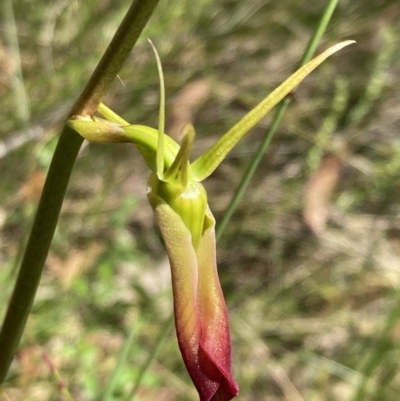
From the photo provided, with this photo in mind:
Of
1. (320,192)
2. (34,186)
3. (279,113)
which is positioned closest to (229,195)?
(320,192)

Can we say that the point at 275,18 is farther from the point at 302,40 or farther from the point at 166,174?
the point at 166,174

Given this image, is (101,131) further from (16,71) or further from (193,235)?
(16,71)

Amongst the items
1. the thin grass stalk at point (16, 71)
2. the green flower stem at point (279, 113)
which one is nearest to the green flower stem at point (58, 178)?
the green flower stem at point (279, 113)

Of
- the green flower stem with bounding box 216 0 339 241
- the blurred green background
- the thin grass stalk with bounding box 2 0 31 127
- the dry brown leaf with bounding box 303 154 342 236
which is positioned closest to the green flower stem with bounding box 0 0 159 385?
the green flower stem with bounding box 216 0 339 241

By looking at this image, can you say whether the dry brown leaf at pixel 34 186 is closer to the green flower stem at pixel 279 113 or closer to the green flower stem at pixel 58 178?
the green flower stem at pixel 279 113

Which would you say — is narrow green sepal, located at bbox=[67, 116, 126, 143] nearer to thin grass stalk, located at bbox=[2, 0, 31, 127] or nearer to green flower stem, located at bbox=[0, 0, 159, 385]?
green flower stem, located at bbox=[0, 0, 159, 385]

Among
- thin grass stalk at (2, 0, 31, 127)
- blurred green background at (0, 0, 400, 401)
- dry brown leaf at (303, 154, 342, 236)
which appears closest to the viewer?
thin grass stalk at (2, 0, 31, 127)
